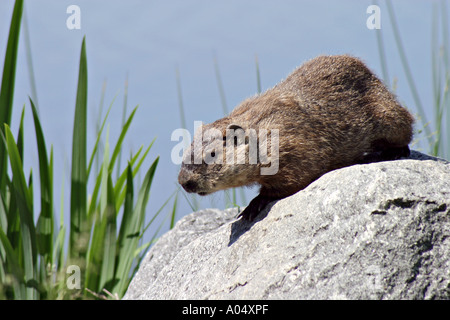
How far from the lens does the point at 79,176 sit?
221 inches

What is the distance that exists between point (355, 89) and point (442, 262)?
2111 millimetres

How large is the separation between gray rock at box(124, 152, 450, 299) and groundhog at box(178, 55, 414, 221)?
33 centimetres

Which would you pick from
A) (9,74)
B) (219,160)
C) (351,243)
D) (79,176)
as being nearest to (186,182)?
(219,160)

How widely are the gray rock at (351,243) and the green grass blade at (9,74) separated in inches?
111

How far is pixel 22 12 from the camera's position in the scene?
17.8ft

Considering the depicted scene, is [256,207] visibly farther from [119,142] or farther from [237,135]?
[119,142]

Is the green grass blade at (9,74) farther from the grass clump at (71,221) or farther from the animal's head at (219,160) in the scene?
the animal's head at (219,160)

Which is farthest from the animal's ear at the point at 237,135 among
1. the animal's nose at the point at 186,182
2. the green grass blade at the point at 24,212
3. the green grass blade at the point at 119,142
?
the green grass blade at the point at 119,142

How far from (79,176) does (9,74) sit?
1.32 metres

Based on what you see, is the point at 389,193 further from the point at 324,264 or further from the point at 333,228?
the point at 324,264

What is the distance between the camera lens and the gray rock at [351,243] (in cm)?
297

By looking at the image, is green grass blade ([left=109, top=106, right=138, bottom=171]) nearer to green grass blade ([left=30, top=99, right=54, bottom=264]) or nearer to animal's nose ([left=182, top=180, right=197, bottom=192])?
green grass blade ([left=30, top=99, right=54, bottom=264])

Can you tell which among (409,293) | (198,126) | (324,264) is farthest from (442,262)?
(198,126)

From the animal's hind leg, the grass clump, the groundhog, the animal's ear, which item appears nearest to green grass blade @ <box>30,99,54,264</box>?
the grass clump
